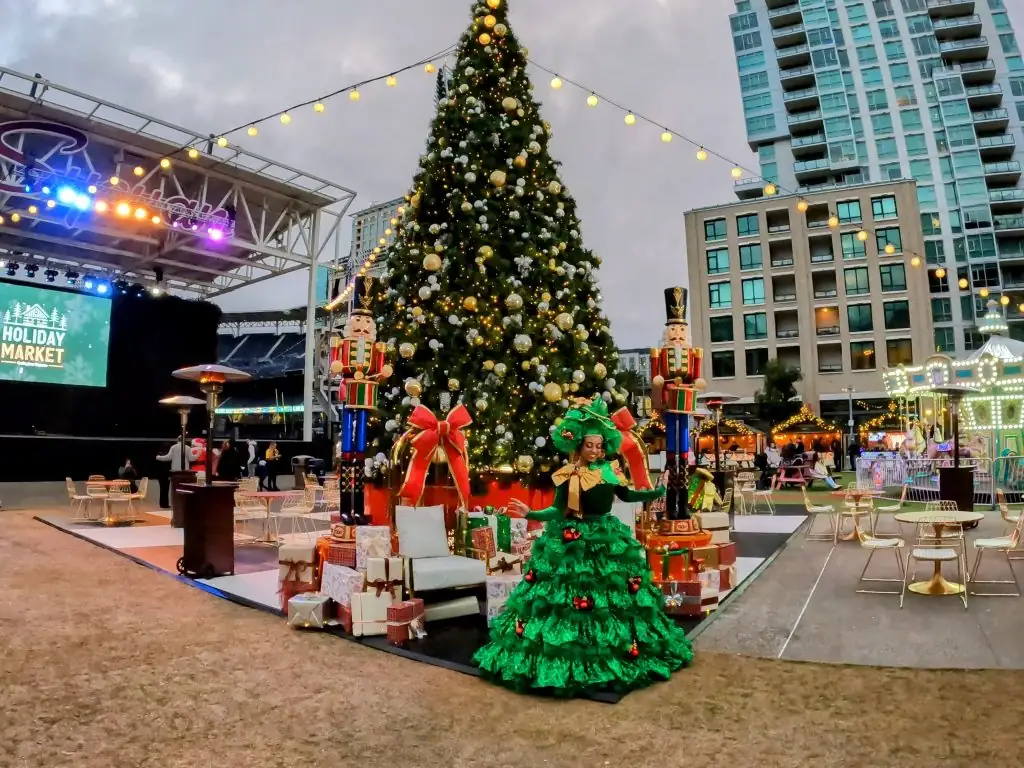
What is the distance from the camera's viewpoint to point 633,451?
4980 millimetres

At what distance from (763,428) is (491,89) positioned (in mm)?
30434

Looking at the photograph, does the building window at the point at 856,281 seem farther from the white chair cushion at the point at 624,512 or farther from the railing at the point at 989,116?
the white chair cushion at the point at 624,512

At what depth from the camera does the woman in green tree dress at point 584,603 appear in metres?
3.55

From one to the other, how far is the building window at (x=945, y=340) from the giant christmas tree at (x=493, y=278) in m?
40.3

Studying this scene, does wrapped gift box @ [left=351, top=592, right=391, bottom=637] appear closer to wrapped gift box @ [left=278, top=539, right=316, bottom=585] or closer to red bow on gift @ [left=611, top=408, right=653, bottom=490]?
wrapped gift box @ [left=278, top=539, right=316, bottom=585]

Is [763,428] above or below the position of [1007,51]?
below

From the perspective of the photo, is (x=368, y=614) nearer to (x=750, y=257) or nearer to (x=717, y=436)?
(x=717, y=436)

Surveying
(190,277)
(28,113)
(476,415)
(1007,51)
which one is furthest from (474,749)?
(1007,51)

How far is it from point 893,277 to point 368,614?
122 ft

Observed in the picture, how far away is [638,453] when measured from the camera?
500 centimetres

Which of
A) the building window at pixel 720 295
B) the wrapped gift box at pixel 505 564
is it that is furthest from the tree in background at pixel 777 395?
the wrapped gift box at pixel 505 564

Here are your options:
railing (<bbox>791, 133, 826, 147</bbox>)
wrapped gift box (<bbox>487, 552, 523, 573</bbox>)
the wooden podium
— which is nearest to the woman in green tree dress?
wrapped gift box (<bbox>487, 552, 523, 573</bbox>)

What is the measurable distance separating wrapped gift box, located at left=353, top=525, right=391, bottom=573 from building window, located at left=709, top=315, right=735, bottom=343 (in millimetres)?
35058

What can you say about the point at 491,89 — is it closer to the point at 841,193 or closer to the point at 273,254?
the point at 273,254
